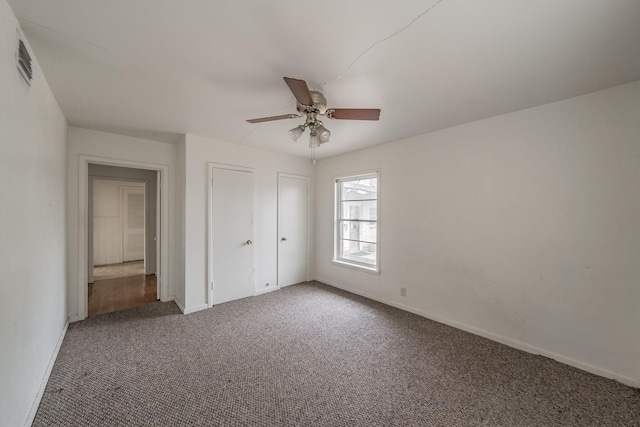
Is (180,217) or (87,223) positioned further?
(180,217)

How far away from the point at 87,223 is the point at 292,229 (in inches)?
113

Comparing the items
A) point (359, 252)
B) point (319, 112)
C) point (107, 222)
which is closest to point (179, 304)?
point (359, 252)

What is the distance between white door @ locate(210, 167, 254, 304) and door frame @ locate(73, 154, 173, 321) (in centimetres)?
80

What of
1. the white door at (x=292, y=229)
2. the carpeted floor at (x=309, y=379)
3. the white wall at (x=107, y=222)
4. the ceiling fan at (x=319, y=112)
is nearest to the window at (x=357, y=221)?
the white door at (x=292, y=229)

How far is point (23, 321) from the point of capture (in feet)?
4.95

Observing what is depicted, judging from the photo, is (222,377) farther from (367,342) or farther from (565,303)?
(565,303)

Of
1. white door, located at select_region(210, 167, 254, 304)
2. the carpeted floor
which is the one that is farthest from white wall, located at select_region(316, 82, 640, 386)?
white door, located at select_region(210, 167, 254, 304)

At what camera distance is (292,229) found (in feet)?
14.8

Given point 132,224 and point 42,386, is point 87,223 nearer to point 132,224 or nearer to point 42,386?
point 42,386

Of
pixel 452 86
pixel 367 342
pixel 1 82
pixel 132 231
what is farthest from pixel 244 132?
pixel 132 231

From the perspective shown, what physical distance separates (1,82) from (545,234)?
13.2 ft

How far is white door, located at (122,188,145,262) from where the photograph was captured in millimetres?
6410

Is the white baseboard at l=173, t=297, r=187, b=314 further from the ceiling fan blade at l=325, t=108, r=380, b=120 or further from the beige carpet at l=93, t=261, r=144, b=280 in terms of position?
the ceiling fan blade at l=325, t=108, r=380, b=120

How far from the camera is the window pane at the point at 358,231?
4.03 m
